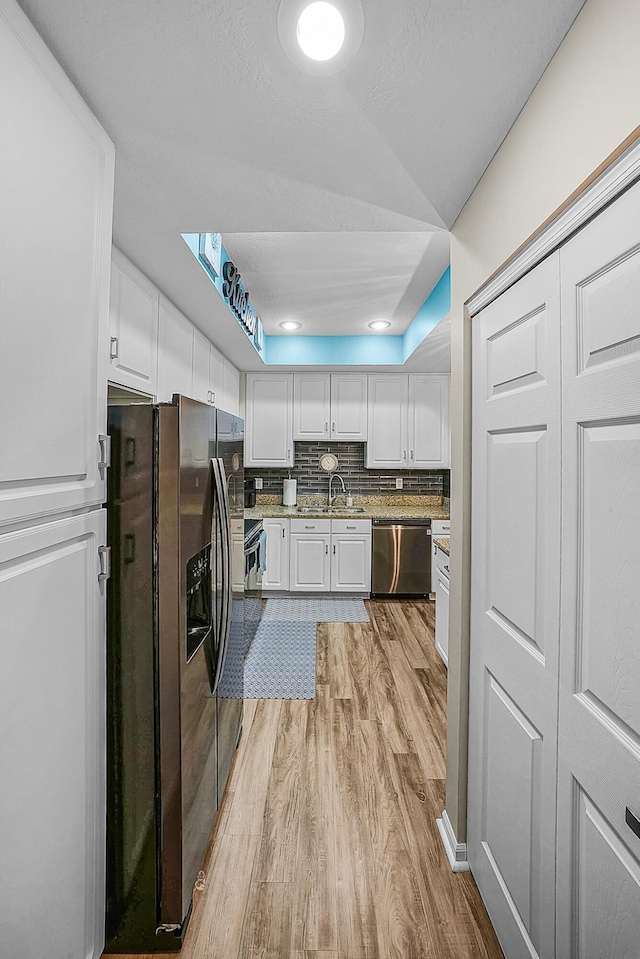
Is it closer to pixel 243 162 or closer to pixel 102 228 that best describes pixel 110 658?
pixel 102 228

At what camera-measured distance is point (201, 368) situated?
3650 mm

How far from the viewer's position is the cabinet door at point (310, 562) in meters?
5.28

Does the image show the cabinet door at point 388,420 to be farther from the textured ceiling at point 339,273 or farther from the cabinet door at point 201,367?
the cabinet door at point 201,367

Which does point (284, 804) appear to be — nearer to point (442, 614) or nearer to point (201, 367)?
point (442, 614)

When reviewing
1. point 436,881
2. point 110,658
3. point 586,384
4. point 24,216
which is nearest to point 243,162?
point 24,216

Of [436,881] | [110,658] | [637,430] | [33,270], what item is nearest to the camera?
[637,430]

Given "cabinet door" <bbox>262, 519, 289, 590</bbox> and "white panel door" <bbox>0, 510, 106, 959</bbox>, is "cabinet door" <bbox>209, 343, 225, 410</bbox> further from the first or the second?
"white panel door" <bbox>0, 510, 106, 959</bbox>

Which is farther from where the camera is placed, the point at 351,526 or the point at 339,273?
the point at 351,526

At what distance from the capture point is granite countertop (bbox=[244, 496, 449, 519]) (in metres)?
5.24

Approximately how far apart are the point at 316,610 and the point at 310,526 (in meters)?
0.82

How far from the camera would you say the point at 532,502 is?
1331mm

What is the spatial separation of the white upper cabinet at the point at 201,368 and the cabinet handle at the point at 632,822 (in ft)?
9.97

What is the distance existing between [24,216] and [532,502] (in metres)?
1.26

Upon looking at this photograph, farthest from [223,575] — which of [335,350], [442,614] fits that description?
[335,350]
